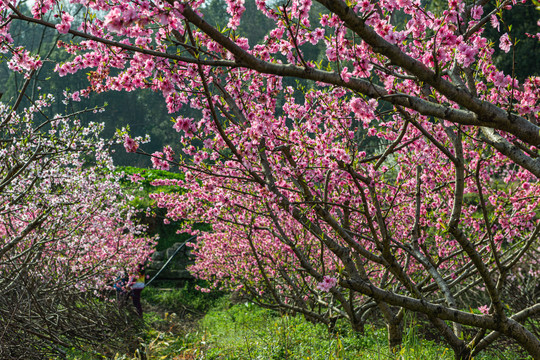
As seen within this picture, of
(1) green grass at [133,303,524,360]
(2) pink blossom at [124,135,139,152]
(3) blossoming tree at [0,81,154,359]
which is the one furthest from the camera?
(1) green grass at [133,303,524,360]

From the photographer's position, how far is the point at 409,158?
18.1ft

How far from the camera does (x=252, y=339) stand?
22.3 ft

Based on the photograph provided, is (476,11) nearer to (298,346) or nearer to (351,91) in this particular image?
(351,91)

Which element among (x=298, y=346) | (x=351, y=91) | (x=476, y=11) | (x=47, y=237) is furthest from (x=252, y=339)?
(x=476, y=11)

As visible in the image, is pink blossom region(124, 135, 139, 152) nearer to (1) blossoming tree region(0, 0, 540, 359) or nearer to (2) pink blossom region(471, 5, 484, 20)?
(1) blossoming tree region(0, 0, 540, 359)

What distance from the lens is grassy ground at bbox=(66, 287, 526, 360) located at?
5.00 meters

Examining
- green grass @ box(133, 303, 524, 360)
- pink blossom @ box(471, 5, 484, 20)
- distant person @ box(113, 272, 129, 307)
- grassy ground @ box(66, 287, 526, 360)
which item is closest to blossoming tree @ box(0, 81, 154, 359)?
distant person @ box(113, 272, 129, 307)

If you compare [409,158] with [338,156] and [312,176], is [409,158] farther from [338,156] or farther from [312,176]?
[338,156]

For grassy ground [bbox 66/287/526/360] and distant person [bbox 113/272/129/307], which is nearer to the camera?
grassy ground [bbox 66/287/526/360]

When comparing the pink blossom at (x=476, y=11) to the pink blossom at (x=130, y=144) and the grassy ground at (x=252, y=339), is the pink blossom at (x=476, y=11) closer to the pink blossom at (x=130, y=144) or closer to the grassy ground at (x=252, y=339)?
the grassy ground at (x=252, y=339)

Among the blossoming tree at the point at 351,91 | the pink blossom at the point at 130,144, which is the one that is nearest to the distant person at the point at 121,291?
the blossoming tree at the point at 351,91

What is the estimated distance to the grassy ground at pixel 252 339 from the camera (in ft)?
16.4

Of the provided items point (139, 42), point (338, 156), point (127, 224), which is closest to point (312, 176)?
point (338, 156)

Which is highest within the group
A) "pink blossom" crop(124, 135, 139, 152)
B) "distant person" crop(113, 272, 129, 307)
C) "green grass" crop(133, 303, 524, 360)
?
"pink blossom" crop(124, 135, 139, 152)
